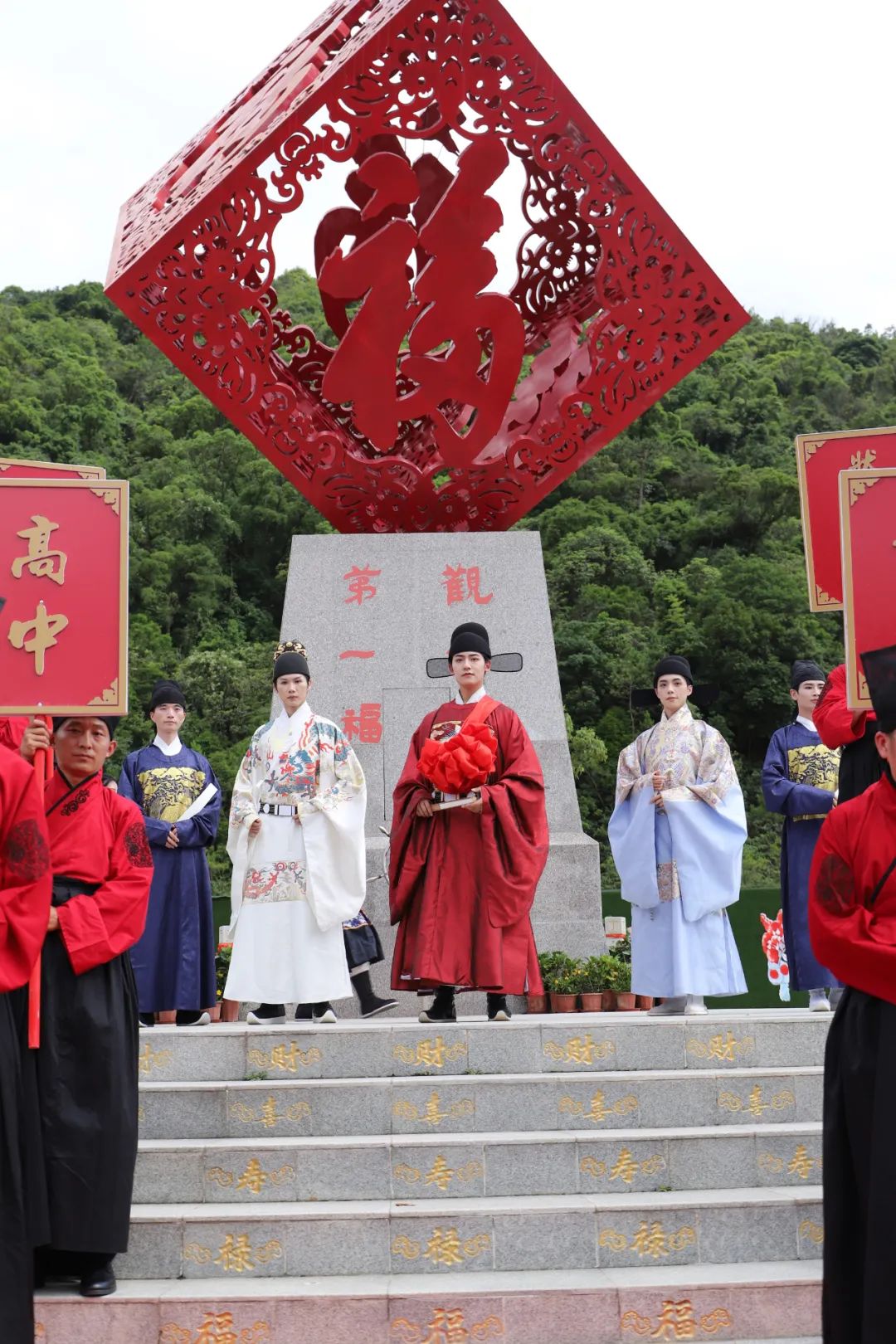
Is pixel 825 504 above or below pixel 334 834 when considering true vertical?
above

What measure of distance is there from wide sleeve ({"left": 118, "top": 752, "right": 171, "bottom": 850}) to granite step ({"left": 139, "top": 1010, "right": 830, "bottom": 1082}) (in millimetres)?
1383

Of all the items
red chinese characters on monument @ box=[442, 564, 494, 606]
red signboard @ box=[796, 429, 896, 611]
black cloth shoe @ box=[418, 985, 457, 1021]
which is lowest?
black cloth shoe @ box=[418, 985, 457, 1021]

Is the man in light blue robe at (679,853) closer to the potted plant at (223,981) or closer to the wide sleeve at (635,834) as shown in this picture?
the wide sleeve at (635,834)

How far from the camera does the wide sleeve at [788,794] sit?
6.35m

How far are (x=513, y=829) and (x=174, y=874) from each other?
182 centimetres

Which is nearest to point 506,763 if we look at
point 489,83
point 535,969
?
point 535,969

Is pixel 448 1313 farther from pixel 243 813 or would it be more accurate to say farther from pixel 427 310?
pixel 427 310

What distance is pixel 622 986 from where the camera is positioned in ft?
20.8

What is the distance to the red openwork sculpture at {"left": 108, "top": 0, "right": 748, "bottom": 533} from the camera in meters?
7.00

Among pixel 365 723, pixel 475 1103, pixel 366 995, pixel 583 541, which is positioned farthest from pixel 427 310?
pixel 583 541

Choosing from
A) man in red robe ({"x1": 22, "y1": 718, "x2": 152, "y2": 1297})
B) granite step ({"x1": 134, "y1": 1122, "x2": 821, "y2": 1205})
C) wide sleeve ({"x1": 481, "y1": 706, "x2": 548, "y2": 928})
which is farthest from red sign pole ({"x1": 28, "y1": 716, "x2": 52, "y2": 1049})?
wide sleeve ({"x1": 481, "y1": 706, "x2": 548, "y2": 928})

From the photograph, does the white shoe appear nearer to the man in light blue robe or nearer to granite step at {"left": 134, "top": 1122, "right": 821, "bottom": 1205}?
the man in light blue robe

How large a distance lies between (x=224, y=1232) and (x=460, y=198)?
5102 millimetres

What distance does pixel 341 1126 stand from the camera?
4574 mm
